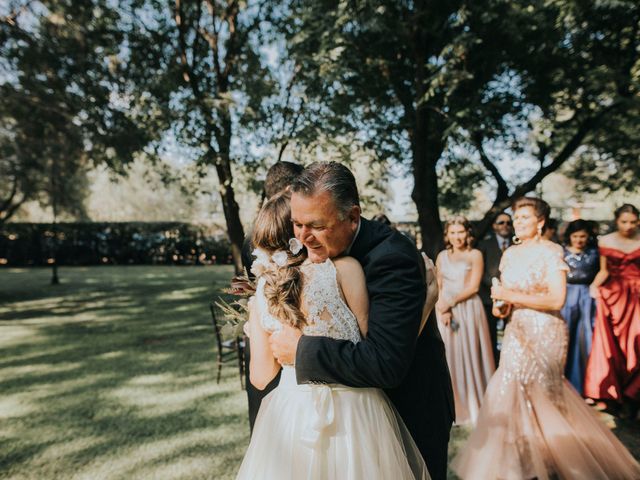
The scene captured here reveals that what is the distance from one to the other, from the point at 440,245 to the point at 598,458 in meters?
7.16

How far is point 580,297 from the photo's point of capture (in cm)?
604

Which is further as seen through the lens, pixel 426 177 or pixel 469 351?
pixel 426 177

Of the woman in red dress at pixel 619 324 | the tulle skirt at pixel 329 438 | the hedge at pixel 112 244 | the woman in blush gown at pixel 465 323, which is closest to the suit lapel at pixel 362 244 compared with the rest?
the tulle skirt at pixel 329 438

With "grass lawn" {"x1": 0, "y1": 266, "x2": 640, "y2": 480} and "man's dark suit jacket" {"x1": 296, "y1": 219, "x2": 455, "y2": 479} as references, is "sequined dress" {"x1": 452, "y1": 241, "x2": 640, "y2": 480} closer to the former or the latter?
"grass lawn" {"x1": 0, "y1": 266, "x2": 640, "y2": 480}

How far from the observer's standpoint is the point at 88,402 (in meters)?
5.54

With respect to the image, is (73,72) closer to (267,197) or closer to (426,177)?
(426,177)

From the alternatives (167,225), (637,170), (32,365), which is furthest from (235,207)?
(167,225)

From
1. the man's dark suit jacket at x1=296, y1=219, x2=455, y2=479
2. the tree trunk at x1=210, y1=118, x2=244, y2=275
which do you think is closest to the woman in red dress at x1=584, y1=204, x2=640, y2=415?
the man's dark suit jacket at x1=296, y1=219, x2=455, y2=479

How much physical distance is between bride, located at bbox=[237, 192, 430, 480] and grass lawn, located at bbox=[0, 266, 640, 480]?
89.9 inches

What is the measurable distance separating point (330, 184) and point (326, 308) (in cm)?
48

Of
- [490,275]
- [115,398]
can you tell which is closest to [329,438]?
[115,398]

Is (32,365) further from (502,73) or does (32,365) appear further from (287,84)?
(502,73)

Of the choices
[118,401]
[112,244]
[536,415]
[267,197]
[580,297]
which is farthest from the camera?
[112,244]

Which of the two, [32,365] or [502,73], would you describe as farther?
[502,73]
